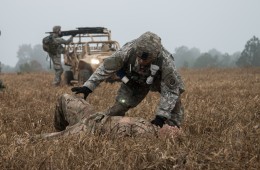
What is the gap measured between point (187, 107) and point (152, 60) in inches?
103

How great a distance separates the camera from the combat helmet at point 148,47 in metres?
4.30

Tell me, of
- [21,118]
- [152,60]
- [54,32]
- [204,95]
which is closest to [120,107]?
[152,60]

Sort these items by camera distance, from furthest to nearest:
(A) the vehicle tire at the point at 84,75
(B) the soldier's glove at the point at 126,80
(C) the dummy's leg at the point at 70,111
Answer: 1. (A) the vehicle tire at the point at 84,75
2. (C) the dummy's leg at the point at 70,111
3. (B) the soldier's glove at the point at 126,80

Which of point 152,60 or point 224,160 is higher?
point 152,60

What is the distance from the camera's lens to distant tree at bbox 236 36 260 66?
7159 cm

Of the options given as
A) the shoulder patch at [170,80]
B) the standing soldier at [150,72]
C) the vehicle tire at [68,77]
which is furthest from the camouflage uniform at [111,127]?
the vehicle tire at [68,77]

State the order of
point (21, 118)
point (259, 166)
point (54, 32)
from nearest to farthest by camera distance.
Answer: point (259, 166), point (21, 118), point (54, 32)

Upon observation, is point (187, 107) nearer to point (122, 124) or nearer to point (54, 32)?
point (122, 124)

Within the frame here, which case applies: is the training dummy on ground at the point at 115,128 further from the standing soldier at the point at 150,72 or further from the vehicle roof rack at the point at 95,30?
the vehicle roof rack at the point at 95,30

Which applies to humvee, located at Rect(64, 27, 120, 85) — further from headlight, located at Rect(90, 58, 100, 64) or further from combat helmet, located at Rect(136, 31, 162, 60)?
combat helmet, located at Rect(136, 31, 162, 60)

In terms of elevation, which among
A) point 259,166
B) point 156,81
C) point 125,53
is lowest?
point 259,166

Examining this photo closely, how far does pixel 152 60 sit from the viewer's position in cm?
438

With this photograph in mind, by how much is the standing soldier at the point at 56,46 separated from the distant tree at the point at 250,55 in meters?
60.2

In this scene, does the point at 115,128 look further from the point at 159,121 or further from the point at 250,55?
the point at 250,55
